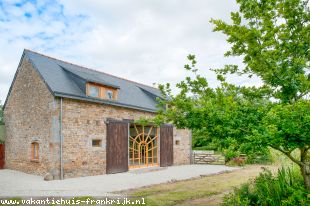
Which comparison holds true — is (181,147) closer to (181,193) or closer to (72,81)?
(72,81)

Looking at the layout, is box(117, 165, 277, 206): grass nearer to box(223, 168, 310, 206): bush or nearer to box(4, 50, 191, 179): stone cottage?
box(223, 168, 310, 206): bush

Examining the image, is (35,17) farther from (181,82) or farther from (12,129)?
(12,129)

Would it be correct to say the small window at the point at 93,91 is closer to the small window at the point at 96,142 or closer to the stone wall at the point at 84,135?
the stone wall at the point at 84,135

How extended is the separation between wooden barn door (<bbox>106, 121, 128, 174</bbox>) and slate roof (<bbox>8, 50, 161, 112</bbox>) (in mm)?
1288

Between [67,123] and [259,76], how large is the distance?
9.98m

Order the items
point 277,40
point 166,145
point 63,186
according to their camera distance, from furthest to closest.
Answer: point 166,145 < point 63,186 < point 277,40

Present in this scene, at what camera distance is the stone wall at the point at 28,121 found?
13.4 meters

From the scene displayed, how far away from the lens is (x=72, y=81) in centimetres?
1533

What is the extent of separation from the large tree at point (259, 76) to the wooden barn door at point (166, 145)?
13.1 metres

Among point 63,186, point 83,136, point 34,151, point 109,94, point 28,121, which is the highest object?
point 109,94

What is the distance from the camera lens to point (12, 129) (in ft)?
55.4

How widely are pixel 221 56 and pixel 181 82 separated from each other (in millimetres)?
1386

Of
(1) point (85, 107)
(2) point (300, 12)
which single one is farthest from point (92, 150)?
(2) point (300, 12)

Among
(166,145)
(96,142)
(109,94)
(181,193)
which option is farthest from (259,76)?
(166,145)
